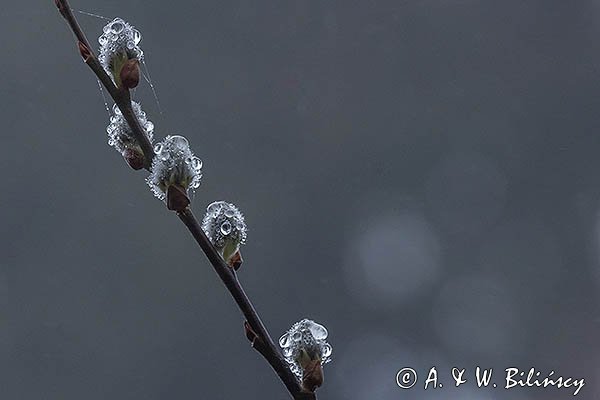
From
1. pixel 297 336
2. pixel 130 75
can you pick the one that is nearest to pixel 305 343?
pixel 297 336

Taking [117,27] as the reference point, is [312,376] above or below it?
below

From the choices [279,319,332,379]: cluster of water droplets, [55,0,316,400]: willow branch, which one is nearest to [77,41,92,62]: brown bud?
[55,0,316,400]: willow branch

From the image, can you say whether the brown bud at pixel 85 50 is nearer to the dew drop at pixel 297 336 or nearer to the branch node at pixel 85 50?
the branch node at pixel 85 50

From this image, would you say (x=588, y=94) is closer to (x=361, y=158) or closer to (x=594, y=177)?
(x=594, y=177)

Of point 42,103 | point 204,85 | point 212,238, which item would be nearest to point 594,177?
point 204,85

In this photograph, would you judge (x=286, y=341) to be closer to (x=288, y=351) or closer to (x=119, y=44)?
(x=288, y=351)

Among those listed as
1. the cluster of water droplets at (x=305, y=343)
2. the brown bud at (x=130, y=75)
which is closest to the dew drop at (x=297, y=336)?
the cluster of water droplets at (x=305, y=343)

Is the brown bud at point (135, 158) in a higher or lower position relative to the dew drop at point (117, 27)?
lower
